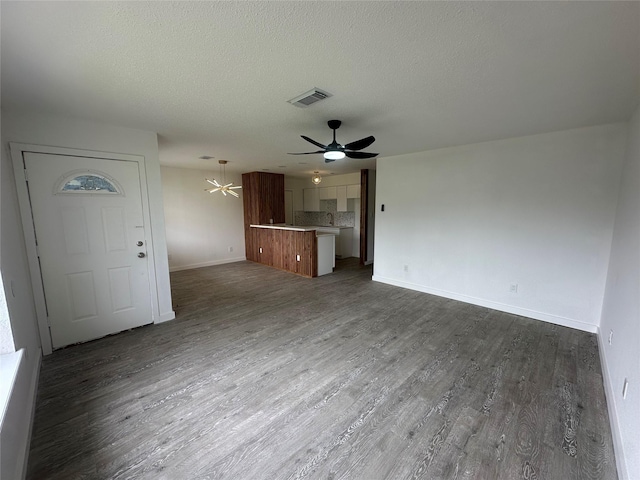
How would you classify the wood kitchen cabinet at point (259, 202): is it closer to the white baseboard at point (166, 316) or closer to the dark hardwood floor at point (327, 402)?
the white baseboard at point (166, 316)

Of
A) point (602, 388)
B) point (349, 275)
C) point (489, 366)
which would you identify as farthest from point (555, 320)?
point (349, 275)

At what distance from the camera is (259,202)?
7.00 m

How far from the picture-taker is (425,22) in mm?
1405

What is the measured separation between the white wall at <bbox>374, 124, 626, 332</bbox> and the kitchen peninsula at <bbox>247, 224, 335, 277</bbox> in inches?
65.7

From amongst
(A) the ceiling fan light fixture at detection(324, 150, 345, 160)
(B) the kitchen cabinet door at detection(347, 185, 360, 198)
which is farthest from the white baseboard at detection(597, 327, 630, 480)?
(B) the kitchen cabinet door at detection(347, 185, 360, 198)

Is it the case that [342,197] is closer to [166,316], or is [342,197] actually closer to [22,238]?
[166,316]

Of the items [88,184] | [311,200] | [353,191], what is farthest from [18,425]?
[311,200]

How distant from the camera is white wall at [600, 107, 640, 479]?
4.83 ft

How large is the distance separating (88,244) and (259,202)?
14.0ft

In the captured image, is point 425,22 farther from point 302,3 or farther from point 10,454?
point 10,454

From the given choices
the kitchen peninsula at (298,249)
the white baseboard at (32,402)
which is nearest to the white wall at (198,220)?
the kitchen peninsula at (298,249)

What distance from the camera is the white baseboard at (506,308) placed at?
3.29 metres

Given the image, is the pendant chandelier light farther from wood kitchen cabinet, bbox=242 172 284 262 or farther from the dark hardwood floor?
the dark hardwood floor

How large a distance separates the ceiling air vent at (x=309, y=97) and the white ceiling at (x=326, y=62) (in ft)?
0.19
